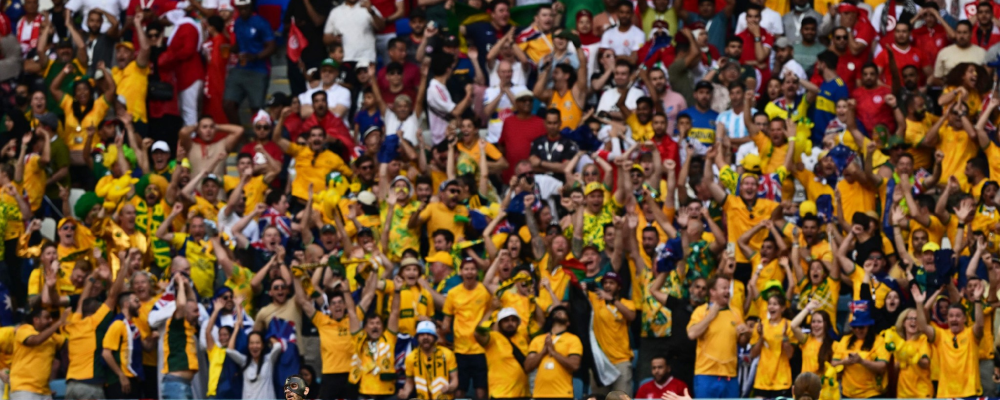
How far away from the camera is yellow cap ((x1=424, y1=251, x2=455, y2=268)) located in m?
19.9

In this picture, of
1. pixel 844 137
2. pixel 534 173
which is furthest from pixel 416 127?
pixel 844 137

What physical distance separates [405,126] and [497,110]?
1.14 m

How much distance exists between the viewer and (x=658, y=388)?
18.6 m

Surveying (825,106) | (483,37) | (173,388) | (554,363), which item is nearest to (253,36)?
(483,37)

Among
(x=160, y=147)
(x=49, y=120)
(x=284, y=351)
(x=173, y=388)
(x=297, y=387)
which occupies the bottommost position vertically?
(x=173, y=388)

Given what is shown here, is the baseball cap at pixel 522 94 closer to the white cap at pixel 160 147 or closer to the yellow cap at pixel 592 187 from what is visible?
the yellow cap at pixel 592 187

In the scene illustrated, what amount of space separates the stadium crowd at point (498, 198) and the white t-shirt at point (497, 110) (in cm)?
4

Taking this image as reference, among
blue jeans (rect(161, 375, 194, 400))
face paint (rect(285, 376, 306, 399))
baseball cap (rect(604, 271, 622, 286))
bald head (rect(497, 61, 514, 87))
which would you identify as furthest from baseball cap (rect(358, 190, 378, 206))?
face paint (rect(285, 376, 306, 399))

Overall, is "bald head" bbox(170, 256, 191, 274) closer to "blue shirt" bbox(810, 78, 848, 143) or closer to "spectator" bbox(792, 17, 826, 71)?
"blue shirt" bbox(810, 78, 848, 143)

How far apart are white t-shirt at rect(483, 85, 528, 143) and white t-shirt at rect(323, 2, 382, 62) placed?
5.48 ft

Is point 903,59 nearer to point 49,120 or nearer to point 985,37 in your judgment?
point 985,37

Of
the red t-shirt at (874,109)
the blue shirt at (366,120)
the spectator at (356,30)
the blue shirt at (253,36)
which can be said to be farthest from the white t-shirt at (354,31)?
the red t-shirt at (874,109)

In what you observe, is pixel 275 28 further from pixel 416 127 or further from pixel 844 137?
pixel 844 137

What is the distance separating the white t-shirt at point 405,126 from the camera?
71.2 feet
